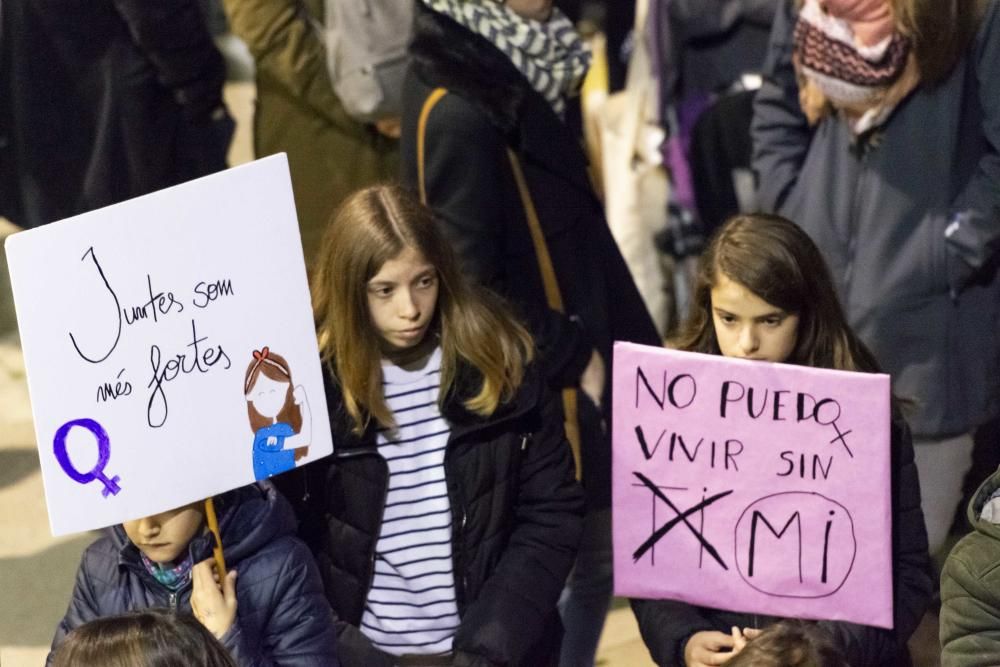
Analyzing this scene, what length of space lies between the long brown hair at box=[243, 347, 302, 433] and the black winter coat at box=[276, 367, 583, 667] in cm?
24

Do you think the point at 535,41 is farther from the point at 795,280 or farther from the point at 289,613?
the point at 289,613

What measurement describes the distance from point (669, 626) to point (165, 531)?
89 centimetres

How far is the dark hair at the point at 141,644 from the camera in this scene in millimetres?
2148

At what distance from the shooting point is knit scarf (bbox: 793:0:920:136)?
138 inches

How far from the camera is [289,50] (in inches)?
157

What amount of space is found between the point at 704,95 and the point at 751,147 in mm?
264

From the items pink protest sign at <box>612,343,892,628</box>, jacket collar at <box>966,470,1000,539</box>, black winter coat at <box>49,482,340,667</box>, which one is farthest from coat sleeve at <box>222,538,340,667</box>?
jacket collar at <box>966,470,1000,539</box>

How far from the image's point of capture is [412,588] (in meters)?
2.85

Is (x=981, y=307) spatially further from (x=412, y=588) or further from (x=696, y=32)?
(x=412, y=588)

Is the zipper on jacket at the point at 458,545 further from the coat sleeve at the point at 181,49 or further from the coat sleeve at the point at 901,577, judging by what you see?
the coat sleeve at the point at 181,49

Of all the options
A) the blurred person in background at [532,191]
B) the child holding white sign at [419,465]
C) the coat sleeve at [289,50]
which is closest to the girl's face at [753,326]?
the child holding white sign at [419,465]

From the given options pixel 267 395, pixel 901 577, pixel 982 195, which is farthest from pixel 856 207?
pixel 267 395

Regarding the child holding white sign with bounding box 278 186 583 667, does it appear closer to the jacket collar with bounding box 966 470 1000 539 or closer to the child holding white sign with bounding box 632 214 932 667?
the child holding white sign with bounding box 632 214 932 667

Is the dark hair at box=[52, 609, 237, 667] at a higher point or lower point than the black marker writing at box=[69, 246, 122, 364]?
lower
